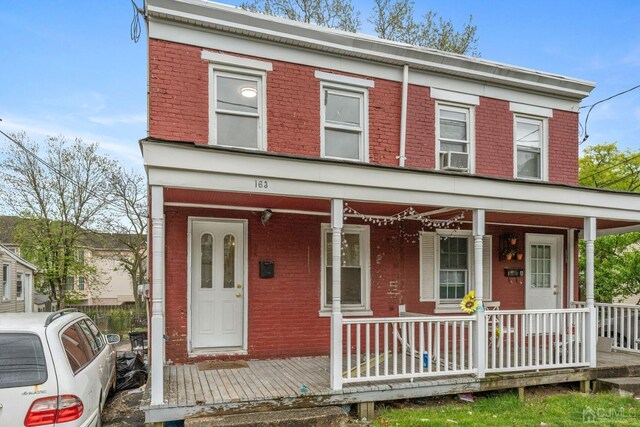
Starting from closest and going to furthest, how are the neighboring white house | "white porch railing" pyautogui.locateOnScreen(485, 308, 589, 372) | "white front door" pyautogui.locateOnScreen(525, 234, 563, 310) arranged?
"white porch railing" pyautogui.locateOnScreen(485, 308, 589, 372), "white front door" pyautogui.locateOnScreen(525, 234, 563, 310), the neighboring white house

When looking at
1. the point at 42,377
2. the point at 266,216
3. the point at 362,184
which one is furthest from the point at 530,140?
the point at 42,377

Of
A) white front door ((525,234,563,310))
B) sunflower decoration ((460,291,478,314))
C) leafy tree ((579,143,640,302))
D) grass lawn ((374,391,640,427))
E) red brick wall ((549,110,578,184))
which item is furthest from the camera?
leafy tree ((579,143,640,302))

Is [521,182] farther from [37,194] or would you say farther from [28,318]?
[37,194]

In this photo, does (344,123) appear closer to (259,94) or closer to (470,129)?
(259,94)

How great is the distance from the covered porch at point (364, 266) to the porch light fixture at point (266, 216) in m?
0.06

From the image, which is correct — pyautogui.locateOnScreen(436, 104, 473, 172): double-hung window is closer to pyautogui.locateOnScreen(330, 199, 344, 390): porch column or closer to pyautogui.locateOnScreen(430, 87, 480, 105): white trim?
pyautogui.locateOnScreen(430, 87, 480, 105): white trim

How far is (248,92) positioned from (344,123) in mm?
1806

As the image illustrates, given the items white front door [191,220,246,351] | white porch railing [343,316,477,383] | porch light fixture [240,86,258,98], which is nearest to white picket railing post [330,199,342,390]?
white porch railing [343,316,477,383]

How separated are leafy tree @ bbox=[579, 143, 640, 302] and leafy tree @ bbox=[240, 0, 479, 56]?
23.4 ft

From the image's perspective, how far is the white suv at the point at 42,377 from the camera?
3.14 m

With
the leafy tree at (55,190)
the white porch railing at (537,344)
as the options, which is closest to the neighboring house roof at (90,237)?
the leafy tree at (55,190)

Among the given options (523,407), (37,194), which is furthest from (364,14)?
(37,194)

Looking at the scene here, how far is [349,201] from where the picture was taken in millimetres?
6082

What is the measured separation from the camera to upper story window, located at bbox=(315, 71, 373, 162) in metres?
7.45
